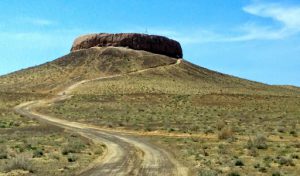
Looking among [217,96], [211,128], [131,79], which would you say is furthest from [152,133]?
[131,79]

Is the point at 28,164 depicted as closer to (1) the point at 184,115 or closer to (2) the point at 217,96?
(1) the point at 184,115

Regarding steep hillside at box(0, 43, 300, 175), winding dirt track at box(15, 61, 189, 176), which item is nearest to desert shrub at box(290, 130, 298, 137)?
steep hillside at box(0, 43, 300, 175)

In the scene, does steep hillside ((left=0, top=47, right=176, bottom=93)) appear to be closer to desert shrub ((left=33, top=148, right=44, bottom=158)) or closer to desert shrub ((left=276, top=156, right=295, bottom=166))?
desert shrub ((left=33, top=148, right=44, bottom=158))

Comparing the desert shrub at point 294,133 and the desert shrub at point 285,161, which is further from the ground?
the desert shrub at point 294,133

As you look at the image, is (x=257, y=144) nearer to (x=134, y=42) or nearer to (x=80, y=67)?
(x=80, y=67)

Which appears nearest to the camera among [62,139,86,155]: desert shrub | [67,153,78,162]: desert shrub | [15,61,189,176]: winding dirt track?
[15,61,189,176]: winding dirt track

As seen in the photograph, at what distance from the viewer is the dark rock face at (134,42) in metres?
141

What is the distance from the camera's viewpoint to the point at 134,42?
141 m

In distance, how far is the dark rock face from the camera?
14100cm

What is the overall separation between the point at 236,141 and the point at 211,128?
1098 cm

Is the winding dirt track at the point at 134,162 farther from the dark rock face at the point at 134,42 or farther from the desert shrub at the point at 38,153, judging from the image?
the dark rock face at the point at 134,42

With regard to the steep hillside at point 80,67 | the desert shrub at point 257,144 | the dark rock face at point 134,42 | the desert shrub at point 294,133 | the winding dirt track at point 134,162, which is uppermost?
the dark rock face at point 134,42

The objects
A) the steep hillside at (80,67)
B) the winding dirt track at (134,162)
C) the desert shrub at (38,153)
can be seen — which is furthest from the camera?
the steep hillside at (80,67)

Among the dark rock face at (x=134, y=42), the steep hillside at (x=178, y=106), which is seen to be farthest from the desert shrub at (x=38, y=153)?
the dark rock face at (x=134, y=42)
